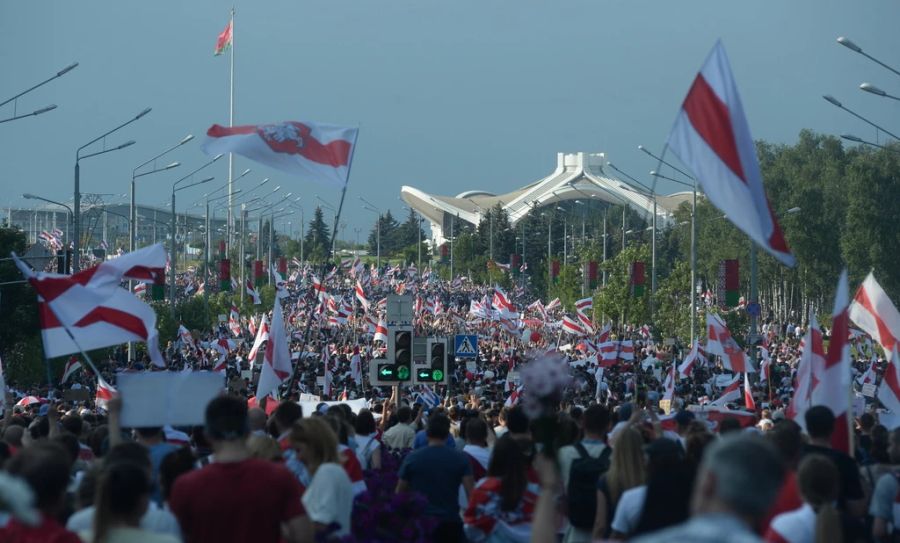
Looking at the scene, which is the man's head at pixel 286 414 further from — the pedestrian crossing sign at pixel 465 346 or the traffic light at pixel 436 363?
the pedestrian crossing sign at pixel 465 346

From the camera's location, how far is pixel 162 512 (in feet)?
18.9

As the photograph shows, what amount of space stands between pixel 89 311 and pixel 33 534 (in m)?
6.33

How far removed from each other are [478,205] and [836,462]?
161 metres

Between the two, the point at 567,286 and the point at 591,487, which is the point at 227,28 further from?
the point at 591,487

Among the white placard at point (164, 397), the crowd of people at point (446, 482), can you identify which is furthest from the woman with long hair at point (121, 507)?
the white placard at point (164, 397)

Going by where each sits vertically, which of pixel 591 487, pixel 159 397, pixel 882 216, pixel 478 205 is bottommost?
pixel 591 487

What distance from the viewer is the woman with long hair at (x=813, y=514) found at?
569cm

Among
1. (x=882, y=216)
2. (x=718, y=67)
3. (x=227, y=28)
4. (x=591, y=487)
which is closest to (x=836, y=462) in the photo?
(x=591, y=487)

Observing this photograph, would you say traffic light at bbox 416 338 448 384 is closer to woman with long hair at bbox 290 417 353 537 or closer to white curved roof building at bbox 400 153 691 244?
woman with long hair at bbox 290 417 353 537

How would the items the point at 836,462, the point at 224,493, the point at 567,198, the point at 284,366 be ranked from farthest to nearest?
1. the point at 567,198
2. the point at 284,366
3. the point at 836,462
4. the point at 224,493

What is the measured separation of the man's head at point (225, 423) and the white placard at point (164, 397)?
1848 millimetres

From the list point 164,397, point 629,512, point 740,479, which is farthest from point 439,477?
point 740,479

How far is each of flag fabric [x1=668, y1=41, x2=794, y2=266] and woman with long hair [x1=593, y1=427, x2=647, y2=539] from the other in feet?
5.73

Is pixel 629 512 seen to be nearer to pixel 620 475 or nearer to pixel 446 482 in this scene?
pixel 620 475
